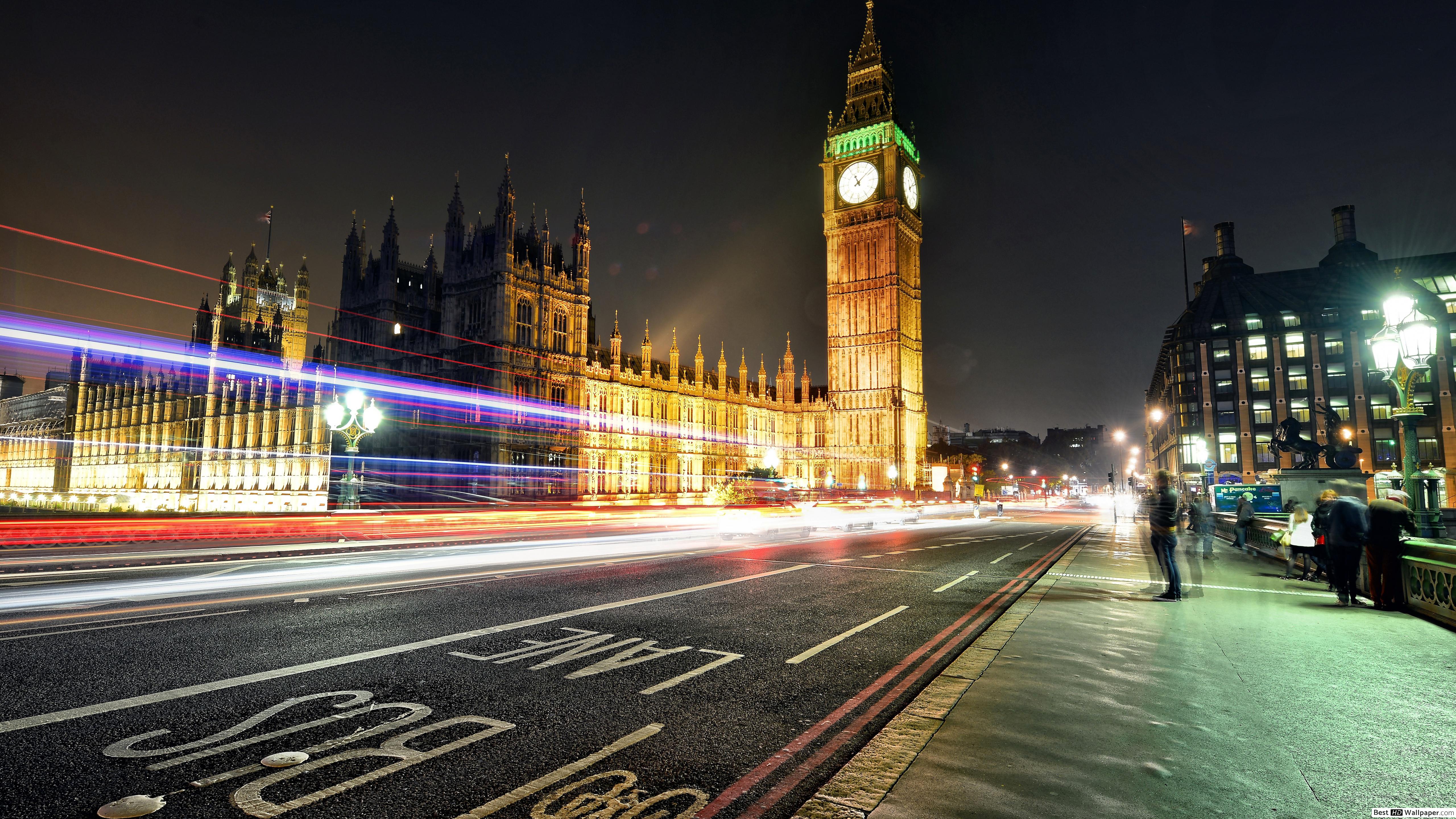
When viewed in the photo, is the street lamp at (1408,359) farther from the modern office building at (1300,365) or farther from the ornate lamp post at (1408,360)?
the modern office building at (1300,365)

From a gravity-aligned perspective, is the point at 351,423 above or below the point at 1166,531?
above

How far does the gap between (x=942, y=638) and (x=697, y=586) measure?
4650mm

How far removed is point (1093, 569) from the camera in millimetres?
13961

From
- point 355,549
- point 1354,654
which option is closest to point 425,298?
point 355,549

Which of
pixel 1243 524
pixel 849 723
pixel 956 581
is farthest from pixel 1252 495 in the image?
pixel 849 723

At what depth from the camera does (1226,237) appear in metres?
93.3

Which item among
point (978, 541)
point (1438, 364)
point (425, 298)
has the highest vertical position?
point (425, 298)

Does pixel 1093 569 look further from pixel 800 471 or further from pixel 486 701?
pixel 800 471

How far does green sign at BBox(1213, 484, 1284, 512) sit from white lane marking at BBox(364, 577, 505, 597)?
30.3m

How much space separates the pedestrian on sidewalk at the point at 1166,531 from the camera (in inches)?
395

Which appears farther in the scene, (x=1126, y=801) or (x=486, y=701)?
(x=486, y=701)

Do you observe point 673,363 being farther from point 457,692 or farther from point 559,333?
point 457,692

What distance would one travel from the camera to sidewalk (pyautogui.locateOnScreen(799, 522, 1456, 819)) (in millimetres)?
3529

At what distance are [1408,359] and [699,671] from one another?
Result: 37.5ft
